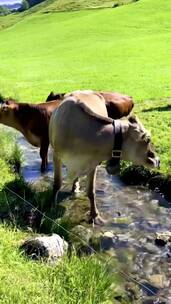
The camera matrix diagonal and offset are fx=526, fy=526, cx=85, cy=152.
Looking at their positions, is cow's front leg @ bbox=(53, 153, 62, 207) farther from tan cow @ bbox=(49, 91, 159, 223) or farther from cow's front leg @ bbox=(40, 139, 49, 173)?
cow's front leg @ bbox=(40, 139, 49, 173)

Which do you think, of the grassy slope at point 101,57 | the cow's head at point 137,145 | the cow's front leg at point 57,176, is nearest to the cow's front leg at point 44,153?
the cow's front leg at point 57,176

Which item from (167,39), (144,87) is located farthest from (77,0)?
(144,87)

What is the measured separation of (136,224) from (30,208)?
199cm

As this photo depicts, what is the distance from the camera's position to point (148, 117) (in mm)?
16906

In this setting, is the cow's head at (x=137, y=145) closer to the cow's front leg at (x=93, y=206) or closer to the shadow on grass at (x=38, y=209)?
the cow's front leg at (x=93, y=206)

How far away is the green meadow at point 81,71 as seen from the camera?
6344mm

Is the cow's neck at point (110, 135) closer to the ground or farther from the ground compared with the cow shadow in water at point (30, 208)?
→ farther from the ground

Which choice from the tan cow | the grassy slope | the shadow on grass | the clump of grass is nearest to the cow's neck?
the tan cow

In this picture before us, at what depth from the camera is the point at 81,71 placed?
33.8 metres

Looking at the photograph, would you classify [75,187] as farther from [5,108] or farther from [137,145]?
[137,145]

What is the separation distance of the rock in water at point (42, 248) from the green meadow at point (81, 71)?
7.9 inches

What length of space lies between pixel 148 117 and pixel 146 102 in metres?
3.97

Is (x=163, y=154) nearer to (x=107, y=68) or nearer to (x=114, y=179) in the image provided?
(x=114, y=179)

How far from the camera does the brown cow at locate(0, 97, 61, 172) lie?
13.0 metres
